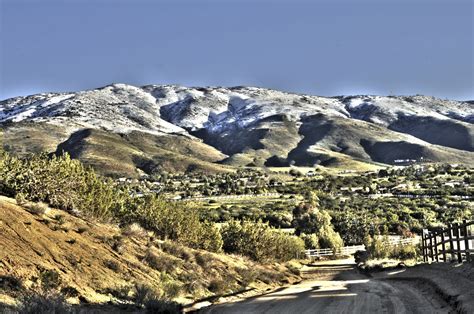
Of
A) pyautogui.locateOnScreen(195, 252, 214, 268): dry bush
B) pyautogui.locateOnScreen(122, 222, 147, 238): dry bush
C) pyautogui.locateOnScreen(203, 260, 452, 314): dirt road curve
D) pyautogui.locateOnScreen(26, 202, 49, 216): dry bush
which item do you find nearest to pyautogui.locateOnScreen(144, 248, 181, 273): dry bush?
pyautogui.locateOnScreen(122, 222, 147, 238): dry bush

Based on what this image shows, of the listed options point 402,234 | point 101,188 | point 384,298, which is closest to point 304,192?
point 402,234

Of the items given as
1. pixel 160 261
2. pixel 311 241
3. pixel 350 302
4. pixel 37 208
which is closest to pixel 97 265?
pixel 37 208

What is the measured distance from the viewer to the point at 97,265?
61.5 feet

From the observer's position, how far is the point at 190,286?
20812mm

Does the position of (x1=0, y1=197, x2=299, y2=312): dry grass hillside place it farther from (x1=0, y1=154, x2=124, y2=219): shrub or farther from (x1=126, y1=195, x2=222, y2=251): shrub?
(x1=126, y1=195, x2=222, y2=251): shrub

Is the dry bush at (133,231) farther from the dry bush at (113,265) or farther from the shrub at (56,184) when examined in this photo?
the dry bush at (113,265)

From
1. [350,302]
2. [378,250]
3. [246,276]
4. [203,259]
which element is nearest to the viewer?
[350,302]

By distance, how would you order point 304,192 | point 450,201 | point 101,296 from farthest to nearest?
point 304,192
point 450,201
point 101,296

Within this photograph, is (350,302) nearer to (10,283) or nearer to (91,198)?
(10,283)

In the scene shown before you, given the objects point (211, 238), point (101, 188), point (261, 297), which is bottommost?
point (261, 297)

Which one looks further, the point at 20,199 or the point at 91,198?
the point at 91,198

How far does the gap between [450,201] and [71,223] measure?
84730mm

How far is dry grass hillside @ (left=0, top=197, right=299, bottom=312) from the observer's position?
1566 centimetres

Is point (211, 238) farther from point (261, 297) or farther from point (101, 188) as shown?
point (261, 297)
